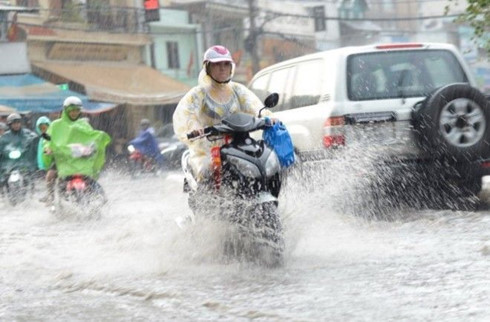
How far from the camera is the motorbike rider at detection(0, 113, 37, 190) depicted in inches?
542

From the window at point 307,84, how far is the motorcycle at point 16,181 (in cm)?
504

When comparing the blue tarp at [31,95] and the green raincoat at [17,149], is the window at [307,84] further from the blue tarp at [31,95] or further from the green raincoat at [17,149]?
the blue tarp at [31,95]

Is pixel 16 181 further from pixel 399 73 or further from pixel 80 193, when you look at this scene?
pixel 399 73

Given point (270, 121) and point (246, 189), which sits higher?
point (270, 121)

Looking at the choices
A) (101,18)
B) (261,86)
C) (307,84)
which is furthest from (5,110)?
(307,84)

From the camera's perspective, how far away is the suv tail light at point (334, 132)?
344 inches

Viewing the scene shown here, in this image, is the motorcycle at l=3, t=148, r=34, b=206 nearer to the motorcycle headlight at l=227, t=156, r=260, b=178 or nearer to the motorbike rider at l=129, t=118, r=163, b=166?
the motorcycle headlight at l=227, t=156, r=260, b=178

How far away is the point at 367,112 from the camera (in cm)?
886

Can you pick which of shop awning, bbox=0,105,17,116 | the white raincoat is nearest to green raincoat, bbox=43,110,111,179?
the white raincoat

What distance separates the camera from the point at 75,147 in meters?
11.2

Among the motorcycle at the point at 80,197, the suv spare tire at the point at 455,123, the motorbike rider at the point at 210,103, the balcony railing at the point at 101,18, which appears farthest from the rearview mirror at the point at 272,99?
the balcony railing at the point at 101,18

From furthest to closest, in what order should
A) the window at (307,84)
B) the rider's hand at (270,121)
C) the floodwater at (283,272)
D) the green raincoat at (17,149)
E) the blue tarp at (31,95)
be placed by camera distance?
1. the blue tarp at (31,95)
2. the green raincoat at (17,149)
3. the window at (307,84)
4. the rider's hand at (270,121)
5. the floodwater at (283,272)

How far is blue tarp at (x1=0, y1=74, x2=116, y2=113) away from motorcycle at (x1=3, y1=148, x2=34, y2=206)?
12.4 meters

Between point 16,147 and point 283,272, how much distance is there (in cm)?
845
